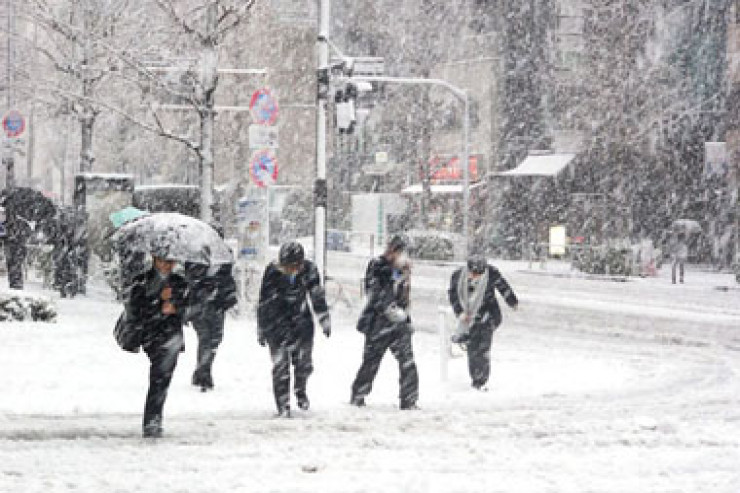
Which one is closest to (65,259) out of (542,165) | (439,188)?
(542,165)

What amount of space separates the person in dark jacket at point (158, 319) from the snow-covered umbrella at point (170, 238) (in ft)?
0.35

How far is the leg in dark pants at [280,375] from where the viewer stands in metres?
10.0

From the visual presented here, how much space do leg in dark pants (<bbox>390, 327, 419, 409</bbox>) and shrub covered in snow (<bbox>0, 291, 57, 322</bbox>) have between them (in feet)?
24.7

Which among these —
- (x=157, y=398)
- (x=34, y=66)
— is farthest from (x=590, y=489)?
(x=34, y=66)

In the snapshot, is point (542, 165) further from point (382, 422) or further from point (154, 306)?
point (154, 306)

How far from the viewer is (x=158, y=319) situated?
8.67 metres

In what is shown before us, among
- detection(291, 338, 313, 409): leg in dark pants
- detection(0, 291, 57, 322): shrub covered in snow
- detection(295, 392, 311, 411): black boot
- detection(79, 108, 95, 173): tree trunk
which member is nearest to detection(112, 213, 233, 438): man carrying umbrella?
detection(291, 338, 313, 409): leg in dark pants

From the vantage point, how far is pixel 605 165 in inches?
1780

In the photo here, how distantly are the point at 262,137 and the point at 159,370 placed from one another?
30.7ft

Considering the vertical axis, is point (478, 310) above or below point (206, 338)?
above

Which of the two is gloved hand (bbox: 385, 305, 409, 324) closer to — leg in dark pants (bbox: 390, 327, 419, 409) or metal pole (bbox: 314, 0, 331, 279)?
leg in dark pants (bbox: 390, 327, 419, 409)

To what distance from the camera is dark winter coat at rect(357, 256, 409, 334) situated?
10492 millimetres

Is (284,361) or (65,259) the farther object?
(65,259)

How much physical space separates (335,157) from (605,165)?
19200mm
